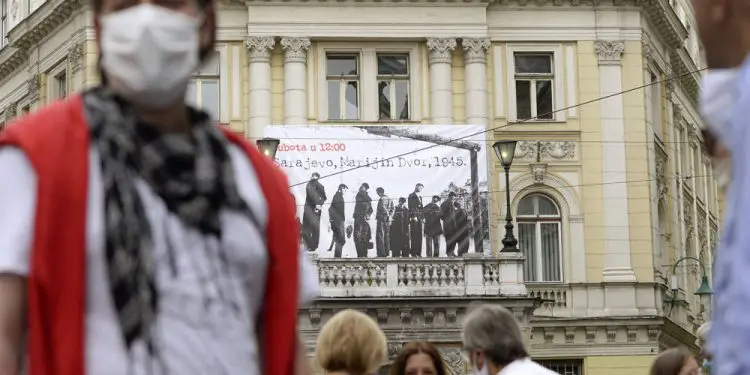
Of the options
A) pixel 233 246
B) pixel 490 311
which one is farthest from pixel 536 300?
pixel 233 246

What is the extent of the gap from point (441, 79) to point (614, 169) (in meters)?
4.45

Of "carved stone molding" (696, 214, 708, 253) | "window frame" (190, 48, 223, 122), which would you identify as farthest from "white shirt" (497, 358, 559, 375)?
"carved stone molding" (696, 214, 708, 253)

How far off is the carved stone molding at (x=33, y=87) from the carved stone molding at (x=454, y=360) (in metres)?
14.0

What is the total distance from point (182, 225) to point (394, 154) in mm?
37938

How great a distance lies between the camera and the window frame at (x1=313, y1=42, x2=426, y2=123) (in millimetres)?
42250

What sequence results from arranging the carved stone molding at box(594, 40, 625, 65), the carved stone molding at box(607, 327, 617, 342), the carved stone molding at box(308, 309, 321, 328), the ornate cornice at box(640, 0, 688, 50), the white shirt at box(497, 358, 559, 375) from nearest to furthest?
the white shirt at box(497, 358, 559, 375), the carved stone molding at box(308, 309, 321, 328), the carved stone molding at box(607, 327, 617, 342), the carved stone molding at box(594, 40, 625, 65), the ornate cornice at box(640, 0, 688, 50)

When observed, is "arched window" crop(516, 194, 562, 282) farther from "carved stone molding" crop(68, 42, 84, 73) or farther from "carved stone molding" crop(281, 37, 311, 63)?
"carved stone molding" crop(68, 42, 84, 73)

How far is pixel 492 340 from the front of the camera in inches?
329

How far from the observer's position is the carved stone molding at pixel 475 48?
42.8m

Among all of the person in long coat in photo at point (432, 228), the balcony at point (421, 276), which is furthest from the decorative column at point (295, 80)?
the balcony at point (421, 276)

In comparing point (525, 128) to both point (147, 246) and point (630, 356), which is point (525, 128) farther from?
point (147, 246)

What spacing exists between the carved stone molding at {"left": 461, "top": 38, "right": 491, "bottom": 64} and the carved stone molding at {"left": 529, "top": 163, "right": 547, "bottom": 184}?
2.62m

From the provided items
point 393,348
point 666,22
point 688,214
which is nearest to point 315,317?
point 393,348

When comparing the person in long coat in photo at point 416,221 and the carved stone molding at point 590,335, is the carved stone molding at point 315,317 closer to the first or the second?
the person in long coat in photo at point 416,221
